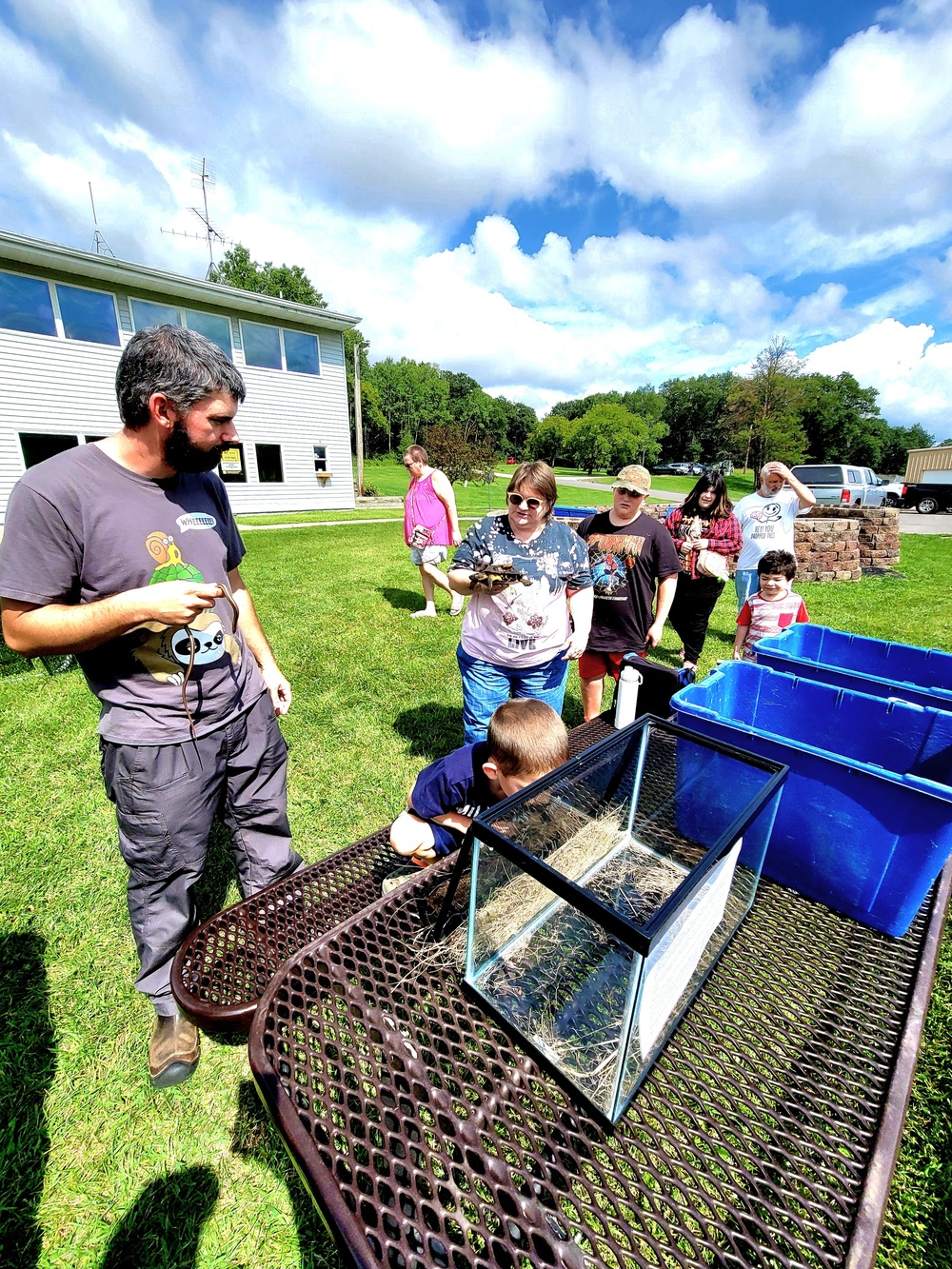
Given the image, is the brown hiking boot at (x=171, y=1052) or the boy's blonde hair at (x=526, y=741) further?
the brown hiking boot at (x=171, y=1052)

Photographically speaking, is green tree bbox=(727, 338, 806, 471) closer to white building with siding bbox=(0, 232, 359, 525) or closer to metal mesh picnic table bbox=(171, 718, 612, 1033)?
white building with siding bbox=(0, 232, 359, 525)

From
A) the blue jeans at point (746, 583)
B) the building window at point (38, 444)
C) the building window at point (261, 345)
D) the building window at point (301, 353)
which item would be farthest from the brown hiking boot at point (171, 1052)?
the building window at point (301, 353)

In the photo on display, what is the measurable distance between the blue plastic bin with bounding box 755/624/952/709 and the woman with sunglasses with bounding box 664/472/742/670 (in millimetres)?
1743

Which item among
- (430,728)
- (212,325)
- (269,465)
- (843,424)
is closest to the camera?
(430,728)

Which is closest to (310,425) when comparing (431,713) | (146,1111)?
(431,713)

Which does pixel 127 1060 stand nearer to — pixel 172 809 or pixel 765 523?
pixel 172 809

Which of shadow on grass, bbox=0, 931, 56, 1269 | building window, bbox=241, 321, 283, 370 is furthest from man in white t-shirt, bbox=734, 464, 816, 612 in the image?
building window, bbox=241, 321, 283, 370

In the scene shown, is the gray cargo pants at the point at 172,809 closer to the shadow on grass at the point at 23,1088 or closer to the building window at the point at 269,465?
the shadow on grass at the point at 23,1088

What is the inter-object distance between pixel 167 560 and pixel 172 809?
76cm

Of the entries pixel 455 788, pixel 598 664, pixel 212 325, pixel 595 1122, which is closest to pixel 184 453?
pixel 455 788

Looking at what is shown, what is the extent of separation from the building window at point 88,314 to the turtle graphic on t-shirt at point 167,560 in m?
16.4

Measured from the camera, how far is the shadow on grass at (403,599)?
736cm

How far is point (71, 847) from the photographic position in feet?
9.30

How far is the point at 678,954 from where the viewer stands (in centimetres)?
96
